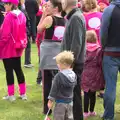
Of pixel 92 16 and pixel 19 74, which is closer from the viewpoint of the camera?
pixel 92 16

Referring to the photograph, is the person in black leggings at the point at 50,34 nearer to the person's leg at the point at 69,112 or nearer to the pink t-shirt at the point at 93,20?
the pink t-shirt at the point at 93,20

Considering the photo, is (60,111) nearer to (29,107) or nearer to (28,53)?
(29,107)

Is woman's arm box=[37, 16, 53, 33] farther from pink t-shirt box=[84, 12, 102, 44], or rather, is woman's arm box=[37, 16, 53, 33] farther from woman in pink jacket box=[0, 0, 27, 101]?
pink t-shirt box=[84, 12, 102, 44]

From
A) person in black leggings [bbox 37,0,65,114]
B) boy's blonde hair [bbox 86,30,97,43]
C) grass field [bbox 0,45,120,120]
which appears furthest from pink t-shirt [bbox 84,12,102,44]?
grass field [bbox 0,45,120,120]

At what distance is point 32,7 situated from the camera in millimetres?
13375

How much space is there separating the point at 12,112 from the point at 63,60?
1.92m

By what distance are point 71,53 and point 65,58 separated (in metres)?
0.15

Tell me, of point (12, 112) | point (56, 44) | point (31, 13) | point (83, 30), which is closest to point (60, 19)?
point (56, 44)

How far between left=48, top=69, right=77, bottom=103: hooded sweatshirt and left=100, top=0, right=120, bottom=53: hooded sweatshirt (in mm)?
816

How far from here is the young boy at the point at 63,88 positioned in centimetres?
444

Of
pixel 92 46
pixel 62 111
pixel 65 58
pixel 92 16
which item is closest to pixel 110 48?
pixel 92 46

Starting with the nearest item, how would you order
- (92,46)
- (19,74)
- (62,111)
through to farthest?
(62,111) → (92,46) → (19,74)

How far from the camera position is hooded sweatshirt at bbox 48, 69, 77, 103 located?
4434 mm

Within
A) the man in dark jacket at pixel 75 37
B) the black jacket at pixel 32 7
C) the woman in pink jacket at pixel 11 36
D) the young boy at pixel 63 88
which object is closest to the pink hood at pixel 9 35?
the woman in pink jacket at pixel 11 36
